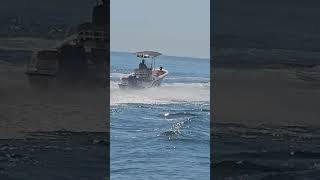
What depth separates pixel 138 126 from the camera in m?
6.08

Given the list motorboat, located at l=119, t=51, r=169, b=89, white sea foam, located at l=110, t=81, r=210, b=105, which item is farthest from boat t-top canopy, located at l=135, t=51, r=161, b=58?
Result: white sea foam, located at l=110, t=81, r=210, b=105

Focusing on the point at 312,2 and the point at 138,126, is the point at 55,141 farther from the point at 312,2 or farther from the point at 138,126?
the point at 312,2

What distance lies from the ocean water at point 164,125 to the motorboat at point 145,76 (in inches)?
2.9

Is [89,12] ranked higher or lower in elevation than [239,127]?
higher

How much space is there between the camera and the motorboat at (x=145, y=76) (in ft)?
21.4

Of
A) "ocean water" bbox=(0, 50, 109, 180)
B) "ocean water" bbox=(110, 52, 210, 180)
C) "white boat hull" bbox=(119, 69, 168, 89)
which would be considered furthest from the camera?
"white boat hull" bbox=(119, 69, 168, 89)

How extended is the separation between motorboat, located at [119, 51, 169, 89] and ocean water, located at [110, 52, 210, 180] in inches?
2.9

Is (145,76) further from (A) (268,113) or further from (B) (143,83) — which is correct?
(A) (268,113)

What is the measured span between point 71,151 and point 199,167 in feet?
Answer: 4.83

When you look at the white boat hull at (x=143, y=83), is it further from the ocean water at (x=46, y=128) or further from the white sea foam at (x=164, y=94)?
the ocean water at (x=46, y=128)

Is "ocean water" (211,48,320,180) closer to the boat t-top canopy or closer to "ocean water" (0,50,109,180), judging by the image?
"ocean water" (0,50,109,180)

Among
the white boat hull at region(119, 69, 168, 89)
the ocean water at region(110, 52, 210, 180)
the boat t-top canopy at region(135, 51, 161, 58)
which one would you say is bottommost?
the ocean water at region(110, 52, 210, 180)

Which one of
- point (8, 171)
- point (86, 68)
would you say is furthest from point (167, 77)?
point (8, 171)

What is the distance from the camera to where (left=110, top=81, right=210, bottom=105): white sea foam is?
608cm
